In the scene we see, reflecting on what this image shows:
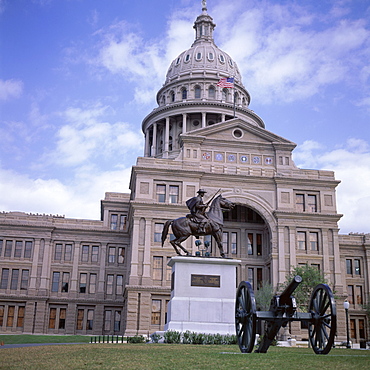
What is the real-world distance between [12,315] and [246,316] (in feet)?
178

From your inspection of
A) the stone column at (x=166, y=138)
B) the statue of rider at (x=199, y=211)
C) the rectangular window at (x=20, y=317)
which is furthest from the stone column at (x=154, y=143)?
the statue of rider at (x=199, y=211)

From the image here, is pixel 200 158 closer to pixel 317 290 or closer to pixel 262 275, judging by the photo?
pixel 262 275

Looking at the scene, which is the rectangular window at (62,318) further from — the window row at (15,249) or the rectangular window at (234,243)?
the rectangular window at (234,243)

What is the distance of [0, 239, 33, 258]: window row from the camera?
64500mm

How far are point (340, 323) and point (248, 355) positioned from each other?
44186 millimetres

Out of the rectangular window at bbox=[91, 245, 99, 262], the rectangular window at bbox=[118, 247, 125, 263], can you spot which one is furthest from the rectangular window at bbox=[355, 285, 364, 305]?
the rectangular window at bbox=[91, 245, 99, 262]

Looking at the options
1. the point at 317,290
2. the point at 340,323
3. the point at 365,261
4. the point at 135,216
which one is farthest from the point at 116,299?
the point at 317,290

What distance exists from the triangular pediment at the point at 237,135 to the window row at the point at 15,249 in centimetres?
2423

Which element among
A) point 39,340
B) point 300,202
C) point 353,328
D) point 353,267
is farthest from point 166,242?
point 353,328

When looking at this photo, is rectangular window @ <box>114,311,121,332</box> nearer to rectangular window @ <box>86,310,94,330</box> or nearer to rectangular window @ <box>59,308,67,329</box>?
rectangular window @ <box>86,310,94,330</box>

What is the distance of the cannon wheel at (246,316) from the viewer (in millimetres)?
13571

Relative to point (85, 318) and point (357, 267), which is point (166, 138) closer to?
point (85, 318)

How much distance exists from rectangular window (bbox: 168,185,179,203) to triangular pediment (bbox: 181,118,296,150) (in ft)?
18.0

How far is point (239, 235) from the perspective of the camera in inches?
2411
